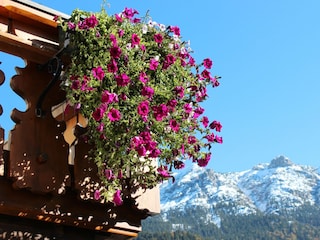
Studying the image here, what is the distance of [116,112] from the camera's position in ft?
10.4

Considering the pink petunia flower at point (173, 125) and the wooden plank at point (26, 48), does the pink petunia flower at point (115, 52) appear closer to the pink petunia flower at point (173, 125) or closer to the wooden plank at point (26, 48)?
the wooden plank at point (26, 48)

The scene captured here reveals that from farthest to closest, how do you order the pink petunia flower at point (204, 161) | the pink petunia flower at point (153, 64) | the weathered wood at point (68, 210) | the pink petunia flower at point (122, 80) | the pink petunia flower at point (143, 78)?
1. the pink petunia flower at point (204, 161)
2. the pink petunia flower at point (153, 64)
3. the pink petunia flower at point (143, 78)
4. the pink petunia flower at point (122, 80)
5. the weathered wood at point (68, 210)

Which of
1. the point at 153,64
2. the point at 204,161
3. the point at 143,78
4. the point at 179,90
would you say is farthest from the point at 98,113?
the point at 204,161

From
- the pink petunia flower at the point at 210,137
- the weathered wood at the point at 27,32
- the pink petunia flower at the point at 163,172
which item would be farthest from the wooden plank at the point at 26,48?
the pink petunia flower at the point at 210,137

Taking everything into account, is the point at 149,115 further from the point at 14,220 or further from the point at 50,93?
Result: the point at 14,220

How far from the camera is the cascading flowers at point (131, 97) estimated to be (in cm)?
329

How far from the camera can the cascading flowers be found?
129 inches

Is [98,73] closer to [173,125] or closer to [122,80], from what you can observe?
[122,80]

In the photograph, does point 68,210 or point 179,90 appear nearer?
point 68,210

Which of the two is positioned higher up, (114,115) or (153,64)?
(153,64)

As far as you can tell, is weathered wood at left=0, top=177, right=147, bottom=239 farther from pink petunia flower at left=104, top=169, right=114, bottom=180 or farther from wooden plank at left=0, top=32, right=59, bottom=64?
wooden plank at left=0, top=32, right=59, bottom=64

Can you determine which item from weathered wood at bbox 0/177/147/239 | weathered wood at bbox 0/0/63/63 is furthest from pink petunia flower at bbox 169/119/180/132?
weathered wood at bbox 0/0/63/63

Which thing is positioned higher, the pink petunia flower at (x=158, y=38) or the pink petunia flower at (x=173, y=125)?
the pink petunia flower at (x=158, y=38)

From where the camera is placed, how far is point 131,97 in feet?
11.0
